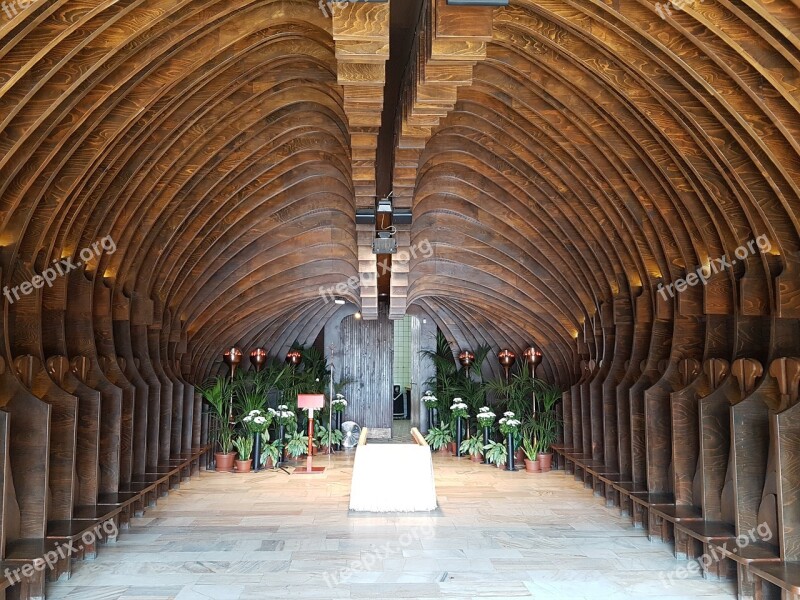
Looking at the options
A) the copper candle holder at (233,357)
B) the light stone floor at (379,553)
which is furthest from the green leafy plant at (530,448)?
the copper candle holder at (233,357)

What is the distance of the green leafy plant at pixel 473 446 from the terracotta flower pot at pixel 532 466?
53.2 inches

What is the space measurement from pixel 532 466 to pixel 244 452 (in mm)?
5011

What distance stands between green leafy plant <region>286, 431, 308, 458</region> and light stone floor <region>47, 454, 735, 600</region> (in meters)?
3.72

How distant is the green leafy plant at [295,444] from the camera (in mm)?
13797

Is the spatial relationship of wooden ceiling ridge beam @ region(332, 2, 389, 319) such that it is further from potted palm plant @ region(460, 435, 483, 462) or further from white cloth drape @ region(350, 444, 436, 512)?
potted palm plant @ region(460, 435, 483, 462)

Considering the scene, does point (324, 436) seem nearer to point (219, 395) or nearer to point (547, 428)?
point (219, 395)

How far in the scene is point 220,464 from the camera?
41.4ft

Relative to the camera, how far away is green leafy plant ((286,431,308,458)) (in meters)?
13.8

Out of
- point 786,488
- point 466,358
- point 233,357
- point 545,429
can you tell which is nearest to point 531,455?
point 545,429

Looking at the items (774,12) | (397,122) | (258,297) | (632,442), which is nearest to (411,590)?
(632,442)

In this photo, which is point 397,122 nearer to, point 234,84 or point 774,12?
point 234,84

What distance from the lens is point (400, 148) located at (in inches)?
263

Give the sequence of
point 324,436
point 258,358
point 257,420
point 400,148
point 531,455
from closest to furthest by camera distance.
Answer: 1. point 400,148
2. point 257,420
3. point 531,455
4. point 258,358
5. point 324,436

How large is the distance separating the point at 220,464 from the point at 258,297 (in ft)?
10.0
